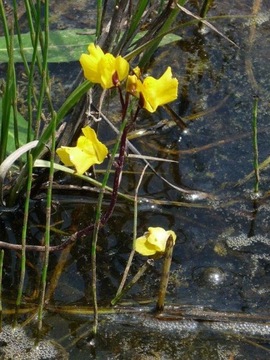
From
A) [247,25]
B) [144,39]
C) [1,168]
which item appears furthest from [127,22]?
[247,25]

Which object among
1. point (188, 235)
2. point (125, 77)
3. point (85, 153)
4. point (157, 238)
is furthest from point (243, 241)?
point (125, 77)

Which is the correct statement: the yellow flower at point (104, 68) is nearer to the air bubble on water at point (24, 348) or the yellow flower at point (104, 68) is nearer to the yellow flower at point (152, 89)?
the yellow flower at point (152, 89)

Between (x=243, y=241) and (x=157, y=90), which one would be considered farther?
(x=243, y=241)

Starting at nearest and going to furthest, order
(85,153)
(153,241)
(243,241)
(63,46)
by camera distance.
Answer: (85,153) < (153,241) < (243,241) < (63,46)

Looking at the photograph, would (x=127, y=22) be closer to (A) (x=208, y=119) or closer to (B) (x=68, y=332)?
(A) (x=208, y=119)

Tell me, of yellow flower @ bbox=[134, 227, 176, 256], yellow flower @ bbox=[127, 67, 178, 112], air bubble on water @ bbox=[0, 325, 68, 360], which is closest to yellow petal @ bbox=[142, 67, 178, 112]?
yellow flower @ bbox=[127, 67, 178, 112]

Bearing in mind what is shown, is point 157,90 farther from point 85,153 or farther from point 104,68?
point 85,153
